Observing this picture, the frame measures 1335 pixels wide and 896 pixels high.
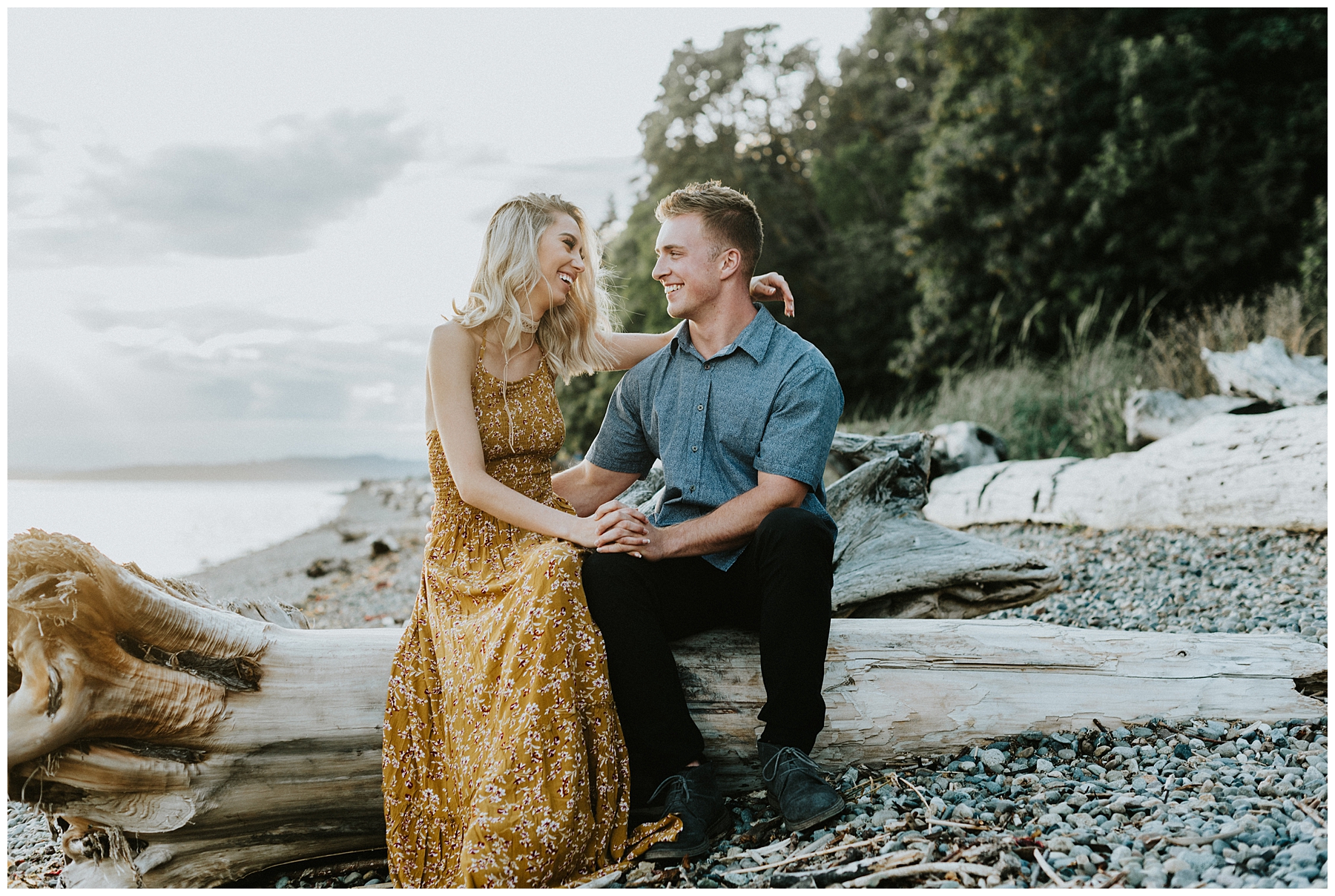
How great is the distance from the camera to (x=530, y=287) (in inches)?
122

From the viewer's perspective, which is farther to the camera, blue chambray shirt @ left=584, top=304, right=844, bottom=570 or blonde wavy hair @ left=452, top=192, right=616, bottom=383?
blonde wavy hair @ left=452, top=192, right=616, bottom=383

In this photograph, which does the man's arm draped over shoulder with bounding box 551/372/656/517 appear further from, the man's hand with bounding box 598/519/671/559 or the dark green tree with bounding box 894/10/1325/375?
the dark green tree with bounding box 894/10/1325/375

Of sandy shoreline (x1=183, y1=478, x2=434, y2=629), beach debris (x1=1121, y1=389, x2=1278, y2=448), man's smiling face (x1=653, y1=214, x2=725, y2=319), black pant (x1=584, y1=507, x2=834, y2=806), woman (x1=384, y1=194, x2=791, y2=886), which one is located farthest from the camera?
beach debris (x1=1121, y1=389, x2=1278, y2=448)

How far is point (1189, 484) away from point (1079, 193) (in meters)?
7.32

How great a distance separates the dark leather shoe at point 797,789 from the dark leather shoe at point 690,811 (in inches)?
6.3

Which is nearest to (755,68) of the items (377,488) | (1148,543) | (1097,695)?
(1148,543)

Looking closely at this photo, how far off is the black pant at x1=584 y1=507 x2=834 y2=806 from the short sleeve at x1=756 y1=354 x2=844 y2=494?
226 millimetres

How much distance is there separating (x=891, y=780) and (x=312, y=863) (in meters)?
1.82

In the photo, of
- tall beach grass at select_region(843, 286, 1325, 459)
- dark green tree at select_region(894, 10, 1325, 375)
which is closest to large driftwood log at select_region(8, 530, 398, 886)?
tall beach grass at select_region(843, 286, 1325, 459)

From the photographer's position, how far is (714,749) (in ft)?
9.04

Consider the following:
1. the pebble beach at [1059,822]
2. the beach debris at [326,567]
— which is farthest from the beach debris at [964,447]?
the beach debris at [326,567]

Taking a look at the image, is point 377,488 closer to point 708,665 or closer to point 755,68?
point 755,68

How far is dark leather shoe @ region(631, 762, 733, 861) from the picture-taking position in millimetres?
2385

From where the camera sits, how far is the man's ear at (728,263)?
3.19 metres
